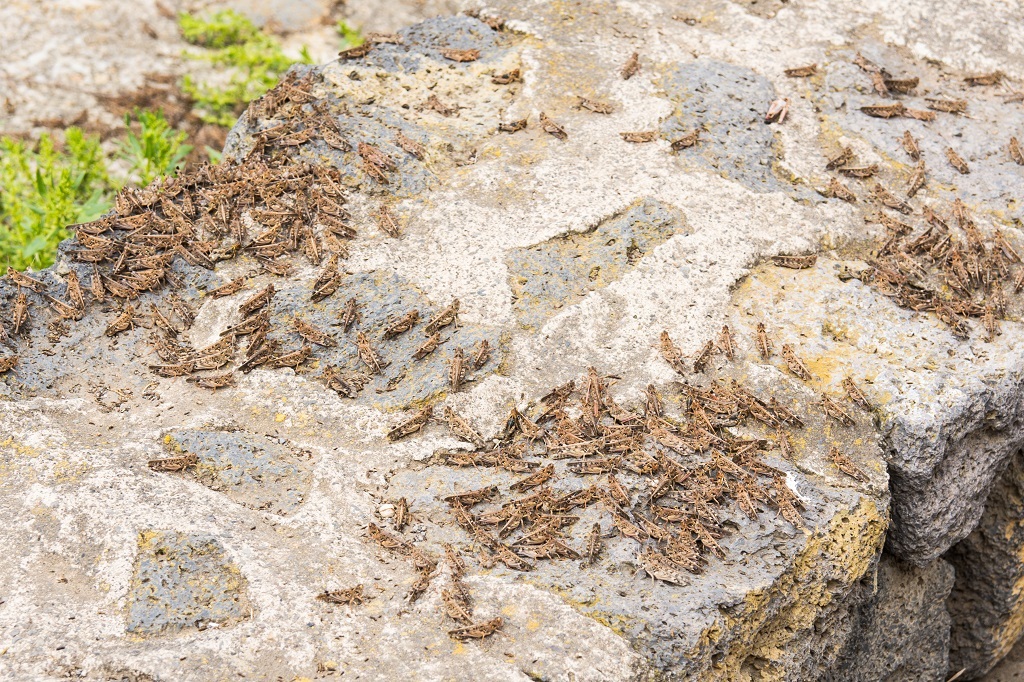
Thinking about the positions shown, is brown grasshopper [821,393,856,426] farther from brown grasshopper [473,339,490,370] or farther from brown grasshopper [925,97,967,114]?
brown grasshopper [925,97,967,114]

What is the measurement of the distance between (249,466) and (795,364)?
1.69 m

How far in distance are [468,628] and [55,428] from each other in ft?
4.65

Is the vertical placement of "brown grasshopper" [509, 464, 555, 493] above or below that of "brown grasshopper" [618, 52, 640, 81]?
below

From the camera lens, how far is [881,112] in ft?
13.0

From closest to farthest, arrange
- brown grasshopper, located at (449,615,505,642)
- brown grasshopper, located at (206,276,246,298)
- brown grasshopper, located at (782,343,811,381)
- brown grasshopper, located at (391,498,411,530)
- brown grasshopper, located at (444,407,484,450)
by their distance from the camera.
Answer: brown grasshopper, located at (449,615,505,642) < brown grasshopper, located at (391,498,411,530) < brown grasshopper, located at (444,407,484,450) < brown grasshopper, located at (782,343,811,381) < brown grasshopper, located at (206,276,246,298)

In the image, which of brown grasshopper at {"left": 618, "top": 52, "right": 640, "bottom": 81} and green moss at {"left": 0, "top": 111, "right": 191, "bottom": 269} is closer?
brown grasshopper at {"left": 618, "top": 52, "right": 640, "bottom": 81}

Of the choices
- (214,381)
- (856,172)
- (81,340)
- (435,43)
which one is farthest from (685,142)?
(81,340)

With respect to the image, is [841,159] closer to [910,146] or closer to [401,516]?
[910,146]

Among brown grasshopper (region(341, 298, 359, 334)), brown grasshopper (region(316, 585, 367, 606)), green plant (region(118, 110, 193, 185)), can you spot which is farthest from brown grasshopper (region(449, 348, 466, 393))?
green plant (region(118, 110, 193, 185))

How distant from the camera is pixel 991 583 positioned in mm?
3719

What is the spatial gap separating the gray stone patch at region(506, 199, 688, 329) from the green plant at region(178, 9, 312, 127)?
10.1 feet

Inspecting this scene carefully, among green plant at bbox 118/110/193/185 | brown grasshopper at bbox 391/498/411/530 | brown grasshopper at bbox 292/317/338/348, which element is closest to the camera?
brown grasshopper at bbox 391/498/411/530

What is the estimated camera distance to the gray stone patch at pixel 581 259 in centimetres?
329

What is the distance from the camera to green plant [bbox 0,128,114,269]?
498 cm
